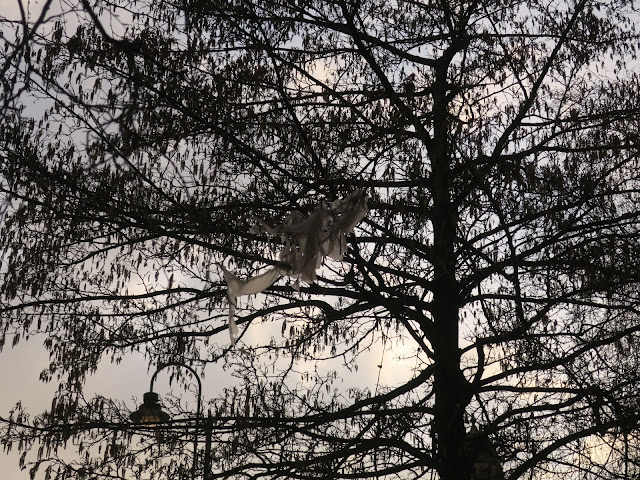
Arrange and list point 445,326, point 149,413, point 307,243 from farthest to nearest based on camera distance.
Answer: point 149,413 → point 445,326 → point 307,243

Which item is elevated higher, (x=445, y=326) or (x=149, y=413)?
(x=445, y=326)

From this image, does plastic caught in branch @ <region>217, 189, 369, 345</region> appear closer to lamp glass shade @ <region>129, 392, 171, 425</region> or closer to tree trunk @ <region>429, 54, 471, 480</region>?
tree trunk @ <region>429, 54, 471, 480</region>

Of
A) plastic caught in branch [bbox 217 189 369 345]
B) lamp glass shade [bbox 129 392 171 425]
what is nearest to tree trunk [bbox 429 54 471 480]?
plastic caught in branch [bbox 217 189 369 345]

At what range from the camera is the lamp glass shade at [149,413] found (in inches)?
323

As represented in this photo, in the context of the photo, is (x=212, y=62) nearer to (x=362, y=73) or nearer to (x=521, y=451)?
(x=362, y=73)

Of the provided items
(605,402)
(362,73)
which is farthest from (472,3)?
(605,402)

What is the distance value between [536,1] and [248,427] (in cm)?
610

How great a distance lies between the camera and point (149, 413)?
8.39 meters

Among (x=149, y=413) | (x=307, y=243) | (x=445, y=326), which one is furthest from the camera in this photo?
(x=149, y=413)

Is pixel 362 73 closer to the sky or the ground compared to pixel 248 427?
closer to the sky

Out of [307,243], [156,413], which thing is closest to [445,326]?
[307,243]

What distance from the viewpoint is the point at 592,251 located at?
23.9ft

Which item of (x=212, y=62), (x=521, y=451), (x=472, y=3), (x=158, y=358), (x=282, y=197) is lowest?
(x=521, y=451)

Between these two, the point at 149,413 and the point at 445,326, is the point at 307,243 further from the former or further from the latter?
the point at 149,413
